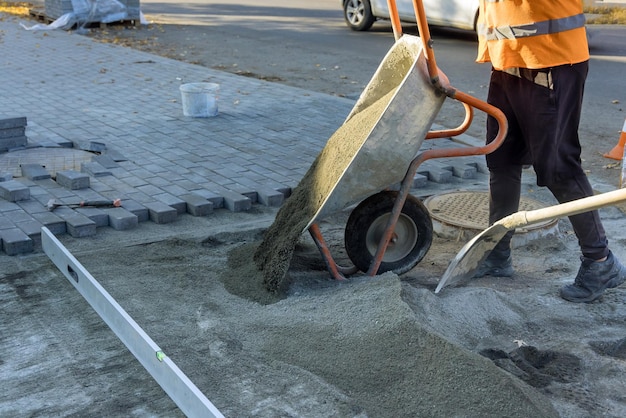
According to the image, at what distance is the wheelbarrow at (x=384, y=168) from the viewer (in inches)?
149

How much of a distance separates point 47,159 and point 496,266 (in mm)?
3723

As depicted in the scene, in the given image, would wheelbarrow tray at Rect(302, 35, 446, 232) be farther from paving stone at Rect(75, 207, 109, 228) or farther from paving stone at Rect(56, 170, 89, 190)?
paving stone at Rect(56, 170, 89, 190)

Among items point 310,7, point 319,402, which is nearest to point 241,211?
point 319,402

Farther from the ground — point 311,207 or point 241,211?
point 311,207

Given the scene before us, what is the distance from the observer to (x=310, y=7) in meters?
18.2

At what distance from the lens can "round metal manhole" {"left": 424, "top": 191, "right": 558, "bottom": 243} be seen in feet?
16.3

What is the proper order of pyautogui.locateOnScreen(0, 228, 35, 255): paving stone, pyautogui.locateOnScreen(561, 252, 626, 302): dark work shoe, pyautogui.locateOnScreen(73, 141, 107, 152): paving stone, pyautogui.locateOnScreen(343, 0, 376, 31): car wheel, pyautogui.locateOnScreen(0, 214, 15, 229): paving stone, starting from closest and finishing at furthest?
pyautogui.locateOnScreen(561, 252, 626, 302): dark work shoe → pyautogui.locateOnScreen(0, 228, 35, 255): paving stone → pyautogui.locateOnScreen(0, 214, 15, 229): paving stone → pyautogui.locateOnScreen(73, 141, 107, 152): paving stone → pyautogui.locateOnScreen(343, 0, 376, 31): car wheel

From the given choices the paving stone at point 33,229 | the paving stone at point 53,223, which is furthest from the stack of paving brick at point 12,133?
the paving stone at point 33,229

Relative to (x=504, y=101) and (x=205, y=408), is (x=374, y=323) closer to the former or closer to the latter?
(x=205, y=408)

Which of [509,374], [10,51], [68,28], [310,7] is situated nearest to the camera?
[509,374]

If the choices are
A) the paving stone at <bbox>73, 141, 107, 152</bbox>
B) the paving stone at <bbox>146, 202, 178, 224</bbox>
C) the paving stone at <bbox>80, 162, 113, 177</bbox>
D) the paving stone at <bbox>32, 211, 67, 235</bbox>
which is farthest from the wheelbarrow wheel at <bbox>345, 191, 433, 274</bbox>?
the paving stone at <bbox>73, 141, 107, 152</bbox>

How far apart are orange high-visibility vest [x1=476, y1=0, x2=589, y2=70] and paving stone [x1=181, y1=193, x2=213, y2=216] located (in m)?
2.23

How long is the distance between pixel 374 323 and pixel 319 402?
515mm

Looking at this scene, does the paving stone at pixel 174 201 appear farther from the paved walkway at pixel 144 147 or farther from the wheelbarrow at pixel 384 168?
the wheelbarrow at pixel 384 168
